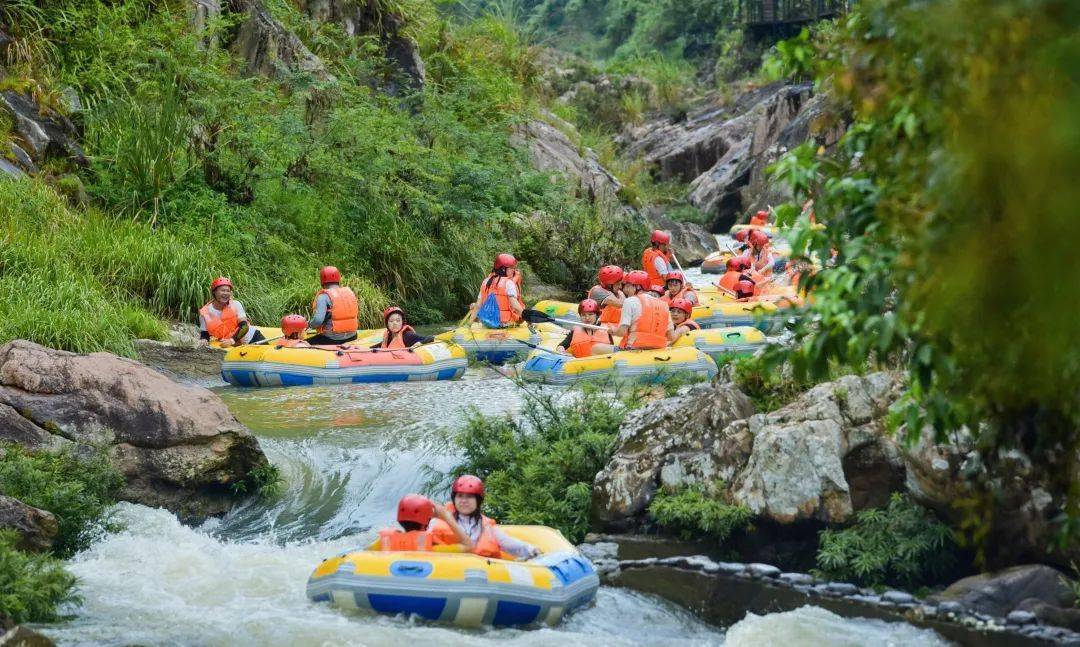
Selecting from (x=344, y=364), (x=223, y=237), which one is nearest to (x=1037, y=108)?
(x=344, y=364)

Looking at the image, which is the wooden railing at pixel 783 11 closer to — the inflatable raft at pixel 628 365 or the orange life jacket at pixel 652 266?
the orange life jacket at pixel 652 266

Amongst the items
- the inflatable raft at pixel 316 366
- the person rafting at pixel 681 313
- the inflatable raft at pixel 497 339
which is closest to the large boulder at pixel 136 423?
the inflatable raft at pixel 316 366

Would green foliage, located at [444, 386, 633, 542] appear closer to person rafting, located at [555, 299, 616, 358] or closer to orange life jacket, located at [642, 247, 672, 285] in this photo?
person rafting, located at [555, 299, 616, 358]

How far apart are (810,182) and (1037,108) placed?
1.61 meters

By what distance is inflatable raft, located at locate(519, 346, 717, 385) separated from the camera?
12055 millimetres

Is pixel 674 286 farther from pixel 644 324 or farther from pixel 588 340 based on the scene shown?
pixel 644 324

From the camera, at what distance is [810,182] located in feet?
14.0

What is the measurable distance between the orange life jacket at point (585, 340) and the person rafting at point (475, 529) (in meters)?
5.75

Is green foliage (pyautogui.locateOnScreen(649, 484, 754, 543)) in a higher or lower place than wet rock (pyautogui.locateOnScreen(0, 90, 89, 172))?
lower

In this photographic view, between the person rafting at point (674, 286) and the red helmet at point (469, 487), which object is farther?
the person rafting at point (674, 286)

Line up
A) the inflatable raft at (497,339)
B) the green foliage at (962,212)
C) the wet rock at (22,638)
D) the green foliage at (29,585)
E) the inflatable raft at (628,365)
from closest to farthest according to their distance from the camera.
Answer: the green foliage at (962,212) → the wet rock at (22,638) → the green foliage at (29,585) → the inflatable raft at (628,365) → the inflatable raft at (497,339)

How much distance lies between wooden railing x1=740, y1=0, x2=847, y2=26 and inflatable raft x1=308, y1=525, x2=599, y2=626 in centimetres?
3216

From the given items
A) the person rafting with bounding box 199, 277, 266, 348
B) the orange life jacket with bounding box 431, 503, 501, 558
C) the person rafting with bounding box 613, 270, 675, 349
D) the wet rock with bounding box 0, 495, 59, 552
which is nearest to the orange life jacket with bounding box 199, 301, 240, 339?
the person rafting with bounding box 199, 277, 266, 348

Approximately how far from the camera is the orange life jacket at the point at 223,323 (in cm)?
1328
